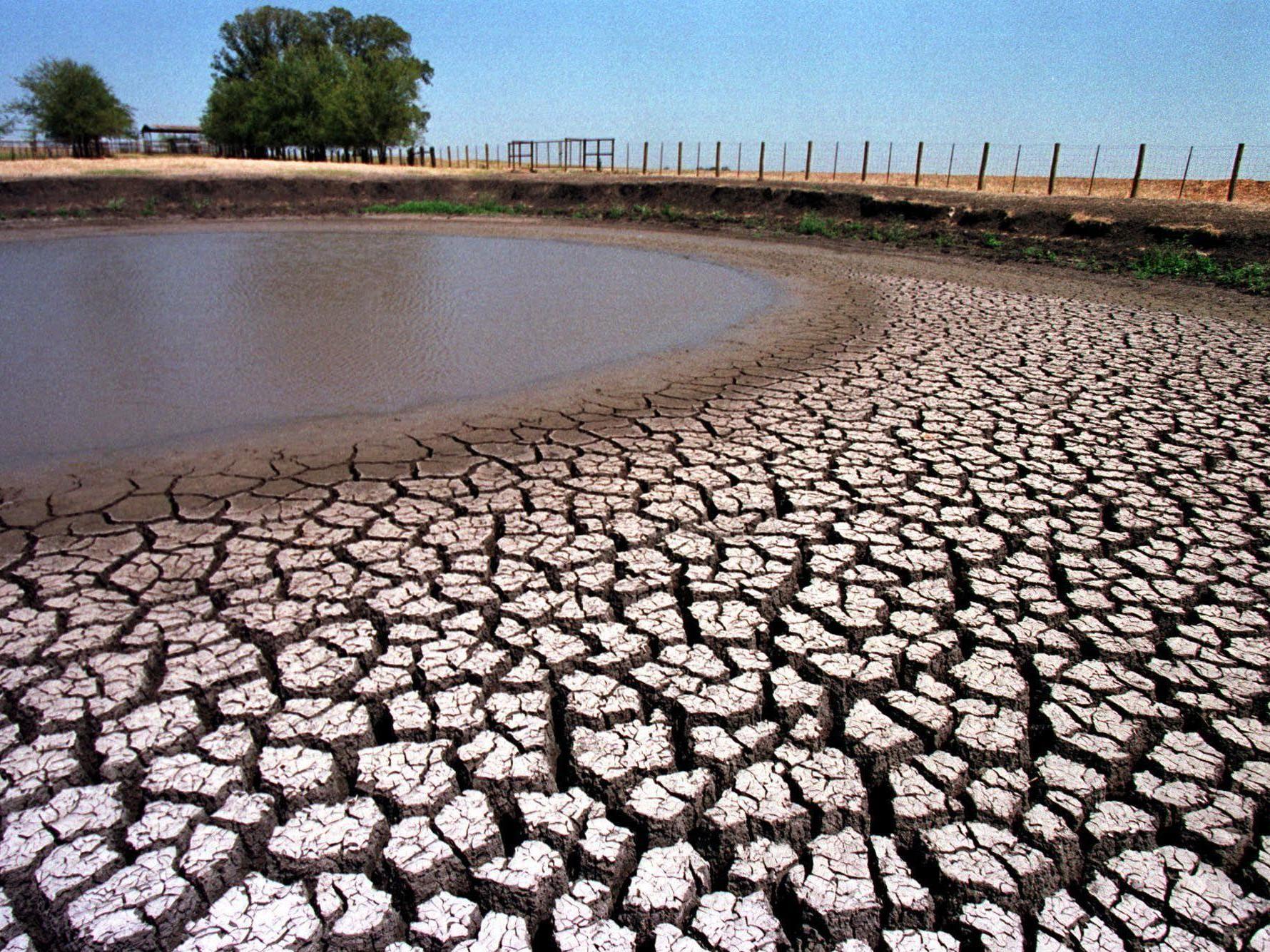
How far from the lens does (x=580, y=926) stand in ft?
5.84

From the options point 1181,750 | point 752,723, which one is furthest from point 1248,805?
point 752,723

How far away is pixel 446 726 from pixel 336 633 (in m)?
0.63

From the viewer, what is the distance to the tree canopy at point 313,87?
43.2 metres

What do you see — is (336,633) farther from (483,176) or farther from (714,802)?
(483,176)

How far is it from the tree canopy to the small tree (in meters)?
6.37

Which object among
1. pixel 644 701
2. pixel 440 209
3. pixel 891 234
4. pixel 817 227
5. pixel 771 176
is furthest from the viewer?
pixel 771 176

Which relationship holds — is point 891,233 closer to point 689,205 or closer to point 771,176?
point 689,205

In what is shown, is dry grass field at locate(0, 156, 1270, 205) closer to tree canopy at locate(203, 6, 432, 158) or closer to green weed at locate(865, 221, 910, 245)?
green weed at locate(865, 221, 910, 245)

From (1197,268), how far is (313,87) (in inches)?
1875

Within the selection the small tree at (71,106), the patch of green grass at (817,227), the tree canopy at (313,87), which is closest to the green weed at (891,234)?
the patch of green grass at (817,227)

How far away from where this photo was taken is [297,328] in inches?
293

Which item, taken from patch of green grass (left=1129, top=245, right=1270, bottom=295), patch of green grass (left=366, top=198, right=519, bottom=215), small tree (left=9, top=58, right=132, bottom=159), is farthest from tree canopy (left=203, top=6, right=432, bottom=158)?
patch of green grass (left=1129, top=245, right=1270, bottom=295)

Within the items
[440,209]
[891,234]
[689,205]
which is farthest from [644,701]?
[440,209]

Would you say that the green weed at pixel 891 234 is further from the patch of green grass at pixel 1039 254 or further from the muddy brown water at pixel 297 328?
the muddy brown water at pixel 297 328
